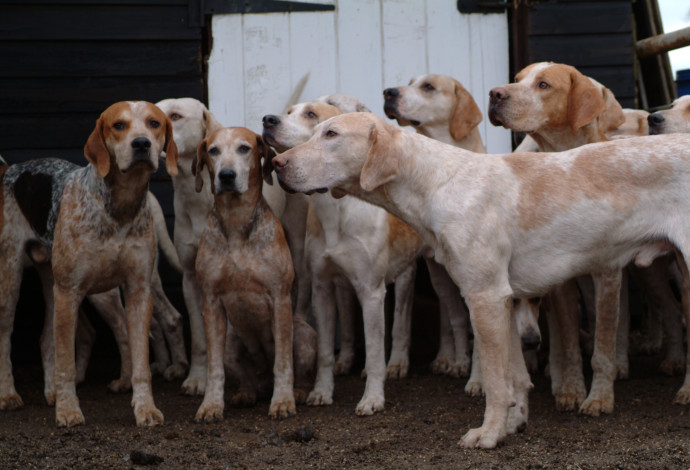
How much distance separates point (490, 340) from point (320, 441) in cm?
100

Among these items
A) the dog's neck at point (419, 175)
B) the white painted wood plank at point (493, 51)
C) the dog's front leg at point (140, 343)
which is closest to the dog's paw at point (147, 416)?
the dog's front leg at point (140, 343)

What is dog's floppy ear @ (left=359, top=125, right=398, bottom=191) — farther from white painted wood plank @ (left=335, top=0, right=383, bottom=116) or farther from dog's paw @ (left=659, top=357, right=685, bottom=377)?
white painted wood plank @ (left=335, top=0, right=383, bottom=116)

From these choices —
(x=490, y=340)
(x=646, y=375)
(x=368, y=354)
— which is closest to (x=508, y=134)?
(x=646, y=375)

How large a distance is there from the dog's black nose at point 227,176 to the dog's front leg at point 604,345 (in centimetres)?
195

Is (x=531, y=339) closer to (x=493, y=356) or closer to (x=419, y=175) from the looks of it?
(x=493, y=356)

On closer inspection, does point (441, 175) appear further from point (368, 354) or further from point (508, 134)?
point (508, 134)

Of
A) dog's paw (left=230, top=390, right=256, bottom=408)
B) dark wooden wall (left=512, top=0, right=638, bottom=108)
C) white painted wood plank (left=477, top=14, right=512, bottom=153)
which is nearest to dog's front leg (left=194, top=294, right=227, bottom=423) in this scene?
dog's paw (left=230, top=390, right=256, bottom=408)

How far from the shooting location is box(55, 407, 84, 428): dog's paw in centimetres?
445

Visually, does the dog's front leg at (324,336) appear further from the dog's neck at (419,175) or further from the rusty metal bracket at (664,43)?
the rusty metal bracket at (664,43)

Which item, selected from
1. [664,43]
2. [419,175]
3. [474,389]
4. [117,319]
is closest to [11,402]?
[117,319]

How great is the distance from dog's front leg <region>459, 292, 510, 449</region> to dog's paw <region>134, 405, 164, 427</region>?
167 centimetres

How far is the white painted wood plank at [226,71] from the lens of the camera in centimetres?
639

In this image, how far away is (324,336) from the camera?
4973mm

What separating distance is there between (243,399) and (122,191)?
1.38 meters
